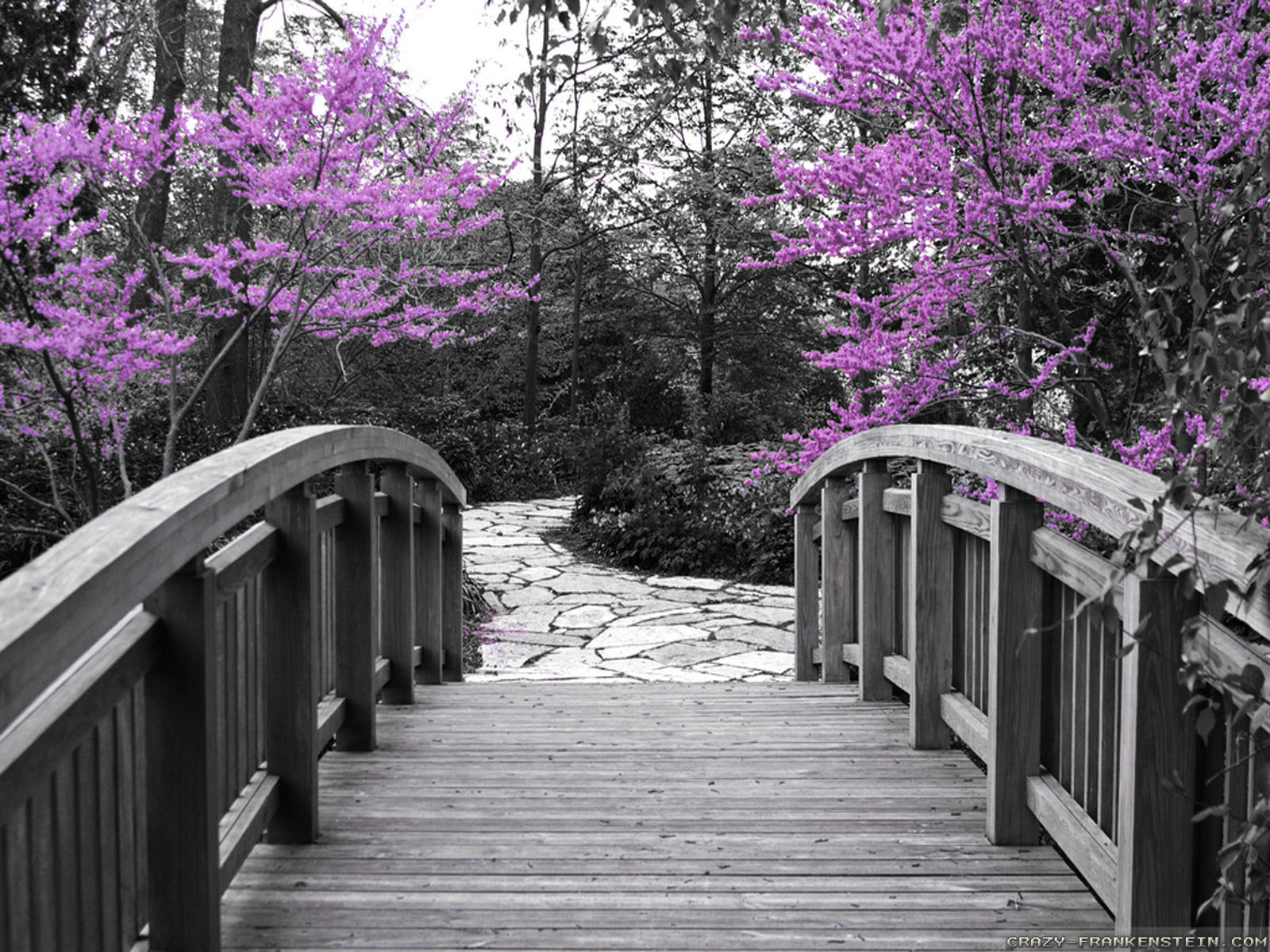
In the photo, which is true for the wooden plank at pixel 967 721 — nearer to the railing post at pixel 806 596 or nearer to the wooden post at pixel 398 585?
the wooden post at pixel 398 585

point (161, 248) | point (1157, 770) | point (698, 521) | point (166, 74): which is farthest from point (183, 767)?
point (166, 74)

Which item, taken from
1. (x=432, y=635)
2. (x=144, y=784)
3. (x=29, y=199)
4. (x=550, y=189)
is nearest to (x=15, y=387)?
(x=29, y=199)

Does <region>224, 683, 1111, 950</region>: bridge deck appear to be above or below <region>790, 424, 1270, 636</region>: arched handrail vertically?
below

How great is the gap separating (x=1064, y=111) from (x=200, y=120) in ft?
18.0

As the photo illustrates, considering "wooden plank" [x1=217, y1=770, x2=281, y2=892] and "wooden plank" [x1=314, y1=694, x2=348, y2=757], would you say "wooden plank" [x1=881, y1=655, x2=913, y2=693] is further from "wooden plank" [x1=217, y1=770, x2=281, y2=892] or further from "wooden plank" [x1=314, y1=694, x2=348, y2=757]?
"wooden plank" [x1=217, y1=770, x2=281, y2=892]

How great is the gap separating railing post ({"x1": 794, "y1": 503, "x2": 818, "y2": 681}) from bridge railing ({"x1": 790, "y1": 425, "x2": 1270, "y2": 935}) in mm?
736

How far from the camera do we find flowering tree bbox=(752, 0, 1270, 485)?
→ 4.55 meters

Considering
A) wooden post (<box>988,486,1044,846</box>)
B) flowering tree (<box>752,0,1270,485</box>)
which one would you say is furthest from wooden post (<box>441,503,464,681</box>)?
wooden post (<box>988,486,1044,846</box>)

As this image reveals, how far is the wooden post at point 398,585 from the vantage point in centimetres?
395

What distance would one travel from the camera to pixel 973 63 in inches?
203

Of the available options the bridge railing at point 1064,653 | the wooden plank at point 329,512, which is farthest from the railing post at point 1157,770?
the wooden plank at point 329,512

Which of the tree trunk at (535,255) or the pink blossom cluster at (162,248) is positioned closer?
the pink blossom cluster at (162,248)

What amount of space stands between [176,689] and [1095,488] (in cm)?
159

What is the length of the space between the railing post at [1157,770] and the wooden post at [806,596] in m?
3.38
